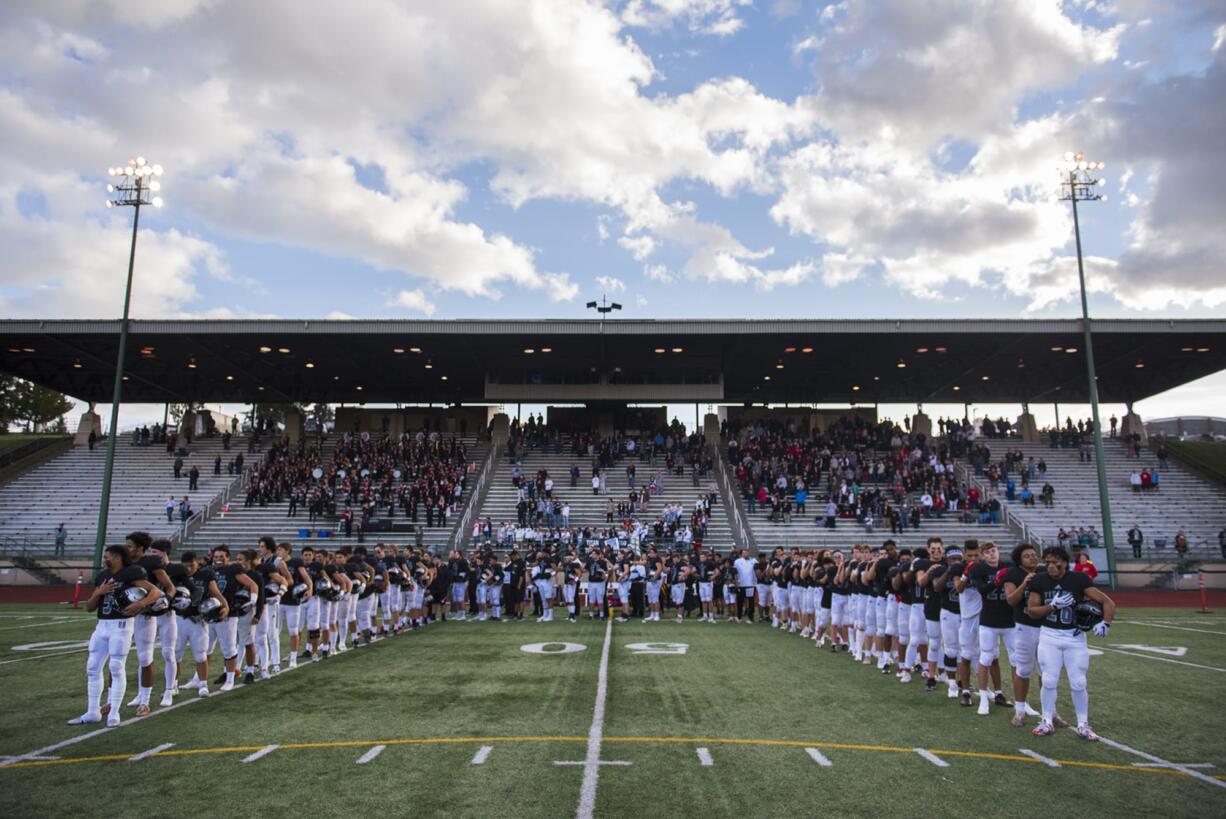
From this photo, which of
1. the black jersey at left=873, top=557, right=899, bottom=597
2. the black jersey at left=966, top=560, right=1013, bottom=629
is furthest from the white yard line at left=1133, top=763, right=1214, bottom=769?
the black jersey at left=873, top=557, right=899, bottom=597

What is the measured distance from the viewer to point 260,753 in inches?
289

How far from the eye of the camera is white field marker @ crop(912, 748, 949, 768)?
7.01 meters

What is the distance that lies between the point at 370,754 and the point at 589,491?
2815 centimetres

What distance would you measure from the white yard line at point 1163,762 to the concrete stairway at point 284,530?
81.3 feet

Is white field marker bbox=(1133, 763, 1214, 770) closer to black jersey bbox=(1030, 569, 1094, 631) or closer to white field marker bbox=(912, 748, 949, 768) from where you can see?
black jersey bbox=(1030, 569, 1094, 631)

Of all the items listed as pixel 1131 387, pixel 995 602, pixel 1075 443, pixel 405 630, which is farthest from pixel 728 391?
pixel 995 602

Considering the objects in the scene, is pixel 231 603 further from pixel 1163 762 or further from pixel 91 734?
pixel 1163 762

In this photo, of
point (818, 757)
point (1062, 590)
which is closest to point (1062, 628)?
point (1062, 590)

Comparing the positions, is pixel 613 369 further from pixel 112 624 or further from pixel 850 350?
pixel 112 624

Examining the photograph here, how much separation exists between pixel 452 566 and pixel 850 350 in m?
23.1

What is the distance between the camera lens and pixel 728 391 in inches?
1897

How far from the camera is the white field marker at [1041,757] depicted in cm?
705

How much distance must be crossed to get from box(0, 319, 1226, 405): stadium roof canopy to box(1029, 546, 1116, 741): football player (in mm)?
25863

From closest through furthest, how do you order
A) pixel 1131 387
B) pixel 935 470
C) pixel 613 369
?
pixel 935 470 → pixel 613 369 → pixel 1131 387
